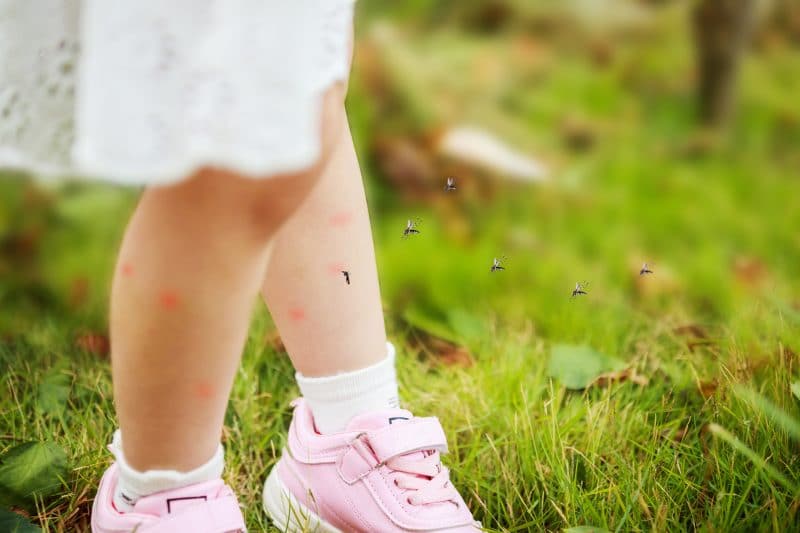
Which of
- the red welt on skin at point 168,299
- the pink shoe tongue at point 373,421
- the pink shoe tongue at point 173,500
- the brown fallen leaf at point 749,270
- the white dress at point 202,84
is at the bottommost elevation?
the brown fallen leaf at point 749,270

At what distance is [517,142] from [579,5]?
3.29 ft

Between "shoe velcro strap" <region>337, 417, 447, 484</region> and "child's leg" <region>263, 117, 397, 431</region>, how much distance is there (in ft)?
0.13

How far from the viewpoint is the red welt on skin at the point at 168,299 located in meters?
0.78

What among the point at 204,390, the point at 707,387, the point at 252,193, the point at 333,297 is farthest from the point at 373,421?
the point at 707,387

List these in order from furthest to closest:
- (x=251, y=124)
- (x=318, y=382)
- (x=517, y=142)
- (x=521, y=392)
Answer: (x=517, y=142) < (x=521, y=392) < (x=318, y=382) < (x=251, y=124)

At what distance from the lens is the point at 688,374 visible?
4.23 feet

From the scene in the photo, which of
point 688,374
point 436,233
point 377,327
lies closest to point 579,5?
point 436,233

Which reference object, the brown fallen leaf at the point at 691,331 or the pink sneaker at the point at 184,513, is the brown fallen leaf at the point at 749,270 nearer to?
the brown fallen leaf at the point at 691,331

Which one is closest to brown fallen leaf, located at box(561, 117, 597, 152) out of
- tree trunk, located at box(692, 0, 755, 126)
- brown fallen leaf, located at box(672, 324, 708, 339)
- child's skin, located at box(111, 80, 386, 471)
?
tree trunk, located at box(692, 0, 755, 126)

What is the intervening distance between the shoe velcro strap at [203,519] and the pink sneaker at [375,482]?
0.36ft

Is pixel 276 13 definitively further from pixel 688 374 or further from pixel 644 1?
pixel 644 1

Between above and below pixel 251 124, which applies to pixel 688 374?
below

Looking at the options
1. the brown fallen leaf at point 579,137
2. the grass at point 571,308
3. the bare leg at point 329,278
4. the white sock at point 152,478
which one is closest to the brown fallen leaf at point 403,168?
the grass at point 571,308

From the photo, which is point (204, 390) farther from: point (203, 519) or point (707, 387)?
point (707, 387)
